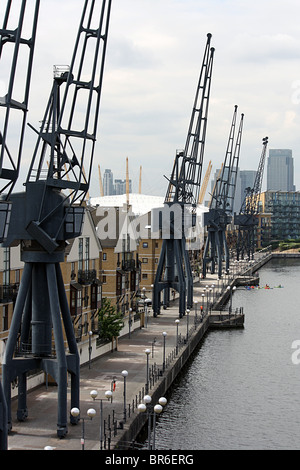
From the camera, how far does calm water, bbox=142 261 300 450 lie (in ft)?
114

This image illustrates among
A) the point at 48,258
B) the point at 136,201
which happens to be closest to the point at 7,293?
the point at 48,258

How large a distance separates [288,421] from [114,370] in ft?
34.1

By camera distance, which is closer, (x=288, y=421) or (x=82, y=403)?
(x=82, y=403)

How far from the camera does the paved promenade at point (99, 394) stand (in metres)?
29.6

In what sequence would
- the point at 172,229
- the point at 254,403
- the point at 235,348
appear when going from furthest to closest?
the point at 172,229
the point at 235,348
the point at 254,403

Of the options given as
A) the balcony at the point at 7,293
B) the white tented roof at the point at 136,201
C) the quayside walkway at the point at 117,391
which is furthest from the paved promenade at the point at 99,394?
the white tented roof at the point at 136,201

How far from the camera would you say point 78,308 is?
141 ft

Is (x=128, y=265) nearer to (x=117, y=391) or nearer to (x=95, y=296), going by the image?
(x=95, y=296)

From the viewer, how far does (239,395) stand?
42.9m

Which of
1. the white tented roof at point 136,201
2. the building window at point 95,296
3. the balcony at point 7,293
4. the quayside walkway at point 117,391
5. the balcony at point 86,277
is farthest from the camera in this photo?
the white tented roof at point 136,201

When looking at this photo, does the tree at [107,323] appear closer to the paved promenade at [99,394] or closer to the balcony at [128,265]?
the paved promenade at [99,394]

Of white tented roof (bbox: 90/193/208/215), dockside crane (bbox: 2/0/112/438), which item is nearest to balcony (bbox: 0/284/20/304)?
dockside crane (bbox: 2/0/112/438)
